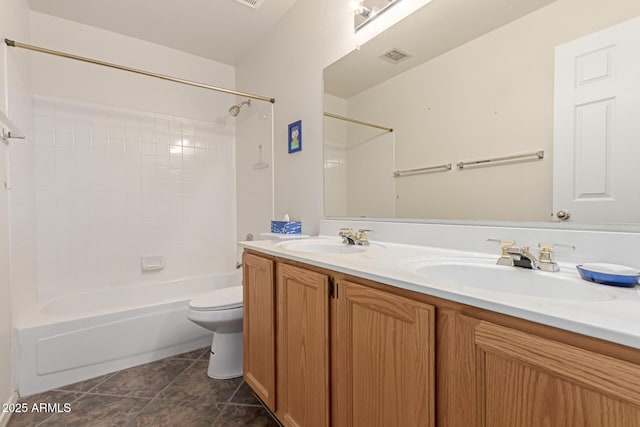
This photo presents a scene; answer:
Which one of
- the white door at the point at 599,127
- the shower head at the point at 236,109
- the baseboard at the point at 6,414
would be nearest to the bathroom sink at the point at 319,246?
the white door at the point at 599,127

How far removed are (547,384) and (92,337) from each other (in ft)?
7.19

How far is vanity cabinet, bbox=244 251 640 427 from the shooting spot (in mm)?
430

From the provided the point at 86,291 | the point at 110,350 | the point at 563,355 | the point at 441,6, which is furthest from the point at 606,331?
the point at 86,291

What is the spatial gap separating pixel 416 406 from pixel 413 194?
2.90ft

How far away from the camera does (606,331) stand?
41 centimetres

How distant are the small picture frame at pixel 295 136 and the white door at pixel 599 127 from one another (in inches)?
56.6

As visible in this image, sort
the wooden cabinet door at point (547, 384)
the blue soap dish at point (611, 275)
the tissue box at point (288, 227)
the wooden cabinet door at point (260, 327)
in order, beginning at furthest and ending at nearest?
the tissue box at point (288, 227) → the wooden cabinet door at point (260, 327) → the blue soap dish at point (611, 275) → the wooden cabinet door at point (547, 384)

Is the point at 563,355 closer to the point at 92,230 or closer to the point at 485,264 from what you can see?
the point at 485,264

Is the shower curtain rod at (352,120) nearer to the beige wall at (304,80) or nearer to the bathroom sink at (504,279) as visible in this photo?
the beige wall at (304,80)

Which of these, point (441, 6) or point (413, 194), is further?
point (413, 194)

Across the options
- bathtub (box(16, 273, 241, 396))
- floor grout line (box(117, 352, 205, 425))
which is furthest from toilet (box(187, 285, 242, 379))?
bathtub (box(16, 273, 241, 396))

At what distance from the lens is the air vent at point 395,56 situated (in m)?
1.38

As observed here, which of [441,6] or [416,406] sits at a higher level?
[441,6]

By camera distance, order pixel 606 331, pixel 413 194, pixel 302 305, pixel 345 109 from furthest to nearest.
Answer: pixel 345 109 → pixel 413 194 → pixel 302 305 → pixel 606 331
